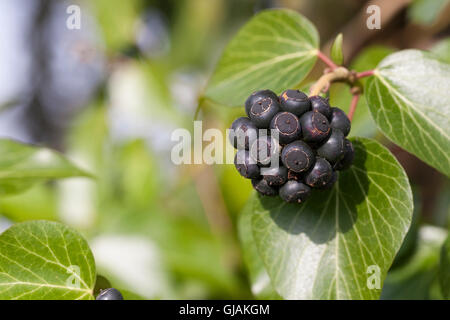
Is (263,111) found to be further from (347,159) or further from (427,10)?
(427,10)

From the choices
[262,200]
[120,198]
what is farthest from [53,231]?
[120,198]

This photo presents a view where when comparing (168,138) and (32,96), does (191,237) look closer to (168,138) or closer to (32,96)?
(168,138)

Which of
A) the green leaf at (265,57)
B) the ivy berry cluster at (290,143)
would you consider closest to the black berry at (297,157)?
the ivy berry cluster at (290,143)

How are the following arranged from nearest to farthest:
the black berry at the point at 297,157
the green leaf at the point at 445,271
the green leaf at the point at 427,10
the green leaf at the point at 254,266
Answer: the black berry at the point at 297,157 → the green leaf at the point at 445,271 → the green leaf at the point at 254,266 → the green leaf at the point at 427,10

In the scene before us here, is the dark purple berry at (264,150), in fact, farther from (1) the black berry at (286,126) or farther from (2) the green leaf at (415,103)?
(2) the green leaf at (415,103)

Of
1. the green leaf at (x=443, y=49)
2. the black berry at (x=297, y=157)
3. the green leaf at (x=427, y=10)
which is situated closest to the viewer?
the black berry at (x=297, y=157)

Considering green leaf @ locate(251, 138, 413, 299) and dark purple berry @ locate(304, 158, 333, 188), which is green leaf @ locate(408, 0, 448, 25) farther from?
dark purple berry @ locate(304, 158, 333, 188)

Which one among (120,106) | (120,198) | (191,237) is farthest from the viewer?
(120,106)

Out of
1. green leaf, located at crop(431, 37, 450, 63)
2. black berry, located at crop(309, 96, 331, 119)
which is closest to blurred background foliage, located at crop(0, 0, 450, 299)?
green leaf, located at crop(431, 37, 450, 63)
